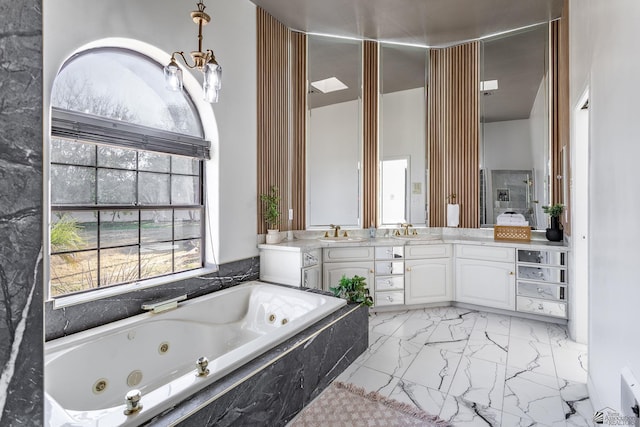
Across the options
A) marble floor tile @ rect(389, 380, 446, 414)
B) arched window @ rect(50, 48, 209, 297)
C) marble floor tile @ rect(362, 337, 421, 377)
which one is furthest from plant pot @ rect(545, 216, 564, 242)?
arched window @ rect(50, 48, 209, 297)

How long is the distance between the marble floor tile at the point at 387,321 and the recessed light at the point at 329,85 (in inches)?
110

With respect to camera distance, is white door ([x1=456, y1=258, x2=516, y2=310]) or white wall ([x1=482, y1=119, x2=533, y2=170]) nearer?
white door ([x1=456, y1=258, x2=516, y2=310])

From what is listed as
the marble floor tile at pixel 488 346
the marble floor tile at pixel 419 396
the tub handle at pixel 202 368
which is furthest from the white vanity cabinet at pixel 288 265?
the tub handle at pixel 202 368

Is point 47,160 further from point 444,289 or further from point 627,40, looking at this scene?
point 444,289

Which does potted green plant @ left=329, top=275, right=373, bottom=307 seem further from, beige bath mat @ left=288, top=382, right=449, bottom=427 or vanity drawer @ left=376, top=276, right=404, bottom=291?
vanity drawer @ left=376, top=276, right=404, bottom=291

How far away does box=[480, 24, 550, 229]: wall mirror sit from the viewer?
3.79 meters

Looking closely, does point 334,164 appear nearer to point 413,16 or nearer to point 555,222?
point 413,16

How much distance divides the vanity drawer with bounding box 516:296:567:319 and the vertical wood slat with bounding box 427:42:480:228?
3.46 feet

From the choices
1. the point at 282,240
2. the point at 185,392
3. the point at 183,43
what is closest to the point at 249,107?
the point at 183,43

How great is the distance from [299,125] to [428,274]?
2.31m

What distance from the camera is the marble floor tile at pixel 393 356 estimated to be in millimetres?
2498

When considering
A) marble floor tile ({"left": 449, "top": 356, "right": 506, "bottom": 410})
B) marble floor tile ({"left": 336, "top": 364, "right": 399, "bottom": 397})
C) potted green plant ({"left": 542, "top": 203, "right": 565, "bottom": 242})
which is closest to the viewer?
marble floor tile ({"left": 449, "top": 356, "right": 506, "bottom": 410})

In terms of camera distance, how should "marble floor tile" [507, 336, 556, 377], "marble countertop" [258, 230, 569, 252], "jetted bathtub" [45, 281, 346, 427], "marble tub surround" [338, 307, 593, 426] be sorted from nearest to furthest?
"jetted bathtub" [45, 281, 346, 427] < "marble tub surround" [338, 307, 593, 426] < "marble floor tile" [507, 336, 556, 377] < "marble countertop" [258, 230, 569, 252]

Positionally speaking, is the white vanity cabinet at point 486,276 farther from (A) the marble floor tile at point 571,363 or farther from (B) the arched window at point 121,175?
(B) the arched window at point 121,175
